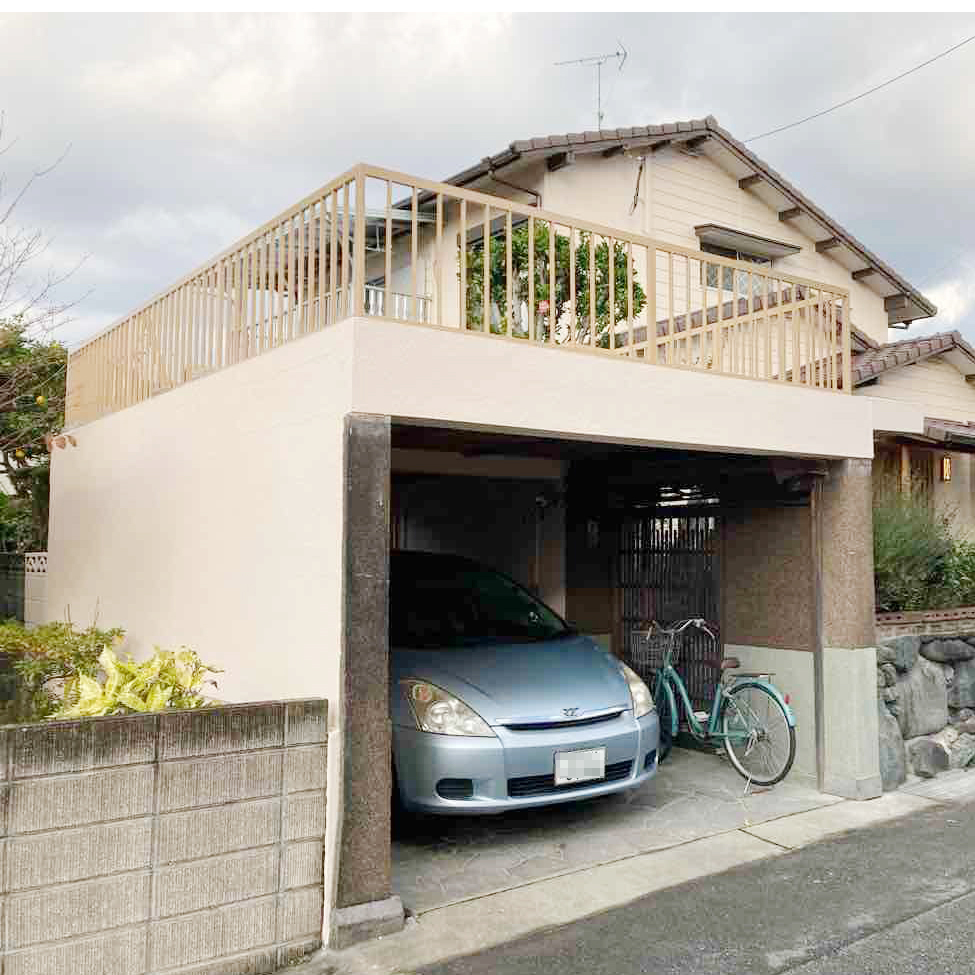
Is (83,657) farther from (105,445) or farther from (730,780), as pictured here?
(730,780)

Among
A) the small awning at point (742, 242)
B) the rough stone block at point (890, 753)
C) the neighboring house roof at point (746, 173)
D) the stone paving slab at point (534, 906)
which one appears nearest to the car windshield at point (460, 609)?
the stone paving slab at point (534, 906)

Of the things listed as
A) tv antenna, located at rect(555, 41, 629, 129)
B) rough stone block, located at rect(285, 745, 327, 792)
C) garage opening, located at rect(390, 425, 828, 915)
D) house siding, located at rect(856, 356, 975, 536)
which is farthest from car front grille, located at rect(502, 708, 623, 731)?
tv antenna, located at rect(555, 41, 629, 129)

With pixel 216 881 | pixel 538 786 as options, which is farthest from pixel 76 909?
pixel 538 786

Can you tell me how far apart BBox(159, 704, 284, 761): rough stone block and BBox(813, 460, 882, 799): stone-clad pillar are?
3.86m

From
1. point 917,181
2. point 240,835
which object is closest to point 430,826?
point 240,835

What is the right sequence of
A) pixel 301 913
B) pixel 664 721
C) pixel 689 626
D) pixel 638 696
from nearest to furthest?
pixel 301 913, pixel 638 696, pixel 664 721, pixel 689 626

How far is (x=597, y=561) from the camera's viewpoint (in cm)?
795

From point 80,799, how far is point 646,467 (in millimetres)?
5088

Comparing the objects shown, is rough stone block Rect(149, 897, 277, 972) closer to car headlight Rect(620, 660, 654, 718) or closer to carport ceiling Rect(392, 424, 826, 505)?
car headlight Rect(620, 660, 654, 718)

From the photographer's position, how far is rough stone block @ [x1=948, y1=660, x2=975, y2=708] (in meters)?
6.67

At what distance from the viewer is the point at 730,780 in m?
6.18

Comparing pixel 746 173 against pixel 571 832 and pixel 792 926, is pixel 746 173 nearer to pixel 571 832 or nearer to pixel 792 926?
pixel 571 832

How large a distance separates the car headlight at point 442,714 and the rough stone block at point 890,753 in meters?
2.98

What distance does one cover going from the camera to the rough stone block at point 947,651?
259 inches
